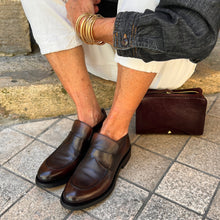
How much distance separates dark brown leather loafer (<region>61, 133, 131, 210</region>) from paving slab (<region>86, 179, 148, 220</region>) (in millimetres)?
26

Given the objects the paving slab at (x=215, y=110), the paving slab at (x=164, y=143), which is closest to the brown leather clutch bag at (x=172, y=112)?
the paving slab at (x=164, y=143)

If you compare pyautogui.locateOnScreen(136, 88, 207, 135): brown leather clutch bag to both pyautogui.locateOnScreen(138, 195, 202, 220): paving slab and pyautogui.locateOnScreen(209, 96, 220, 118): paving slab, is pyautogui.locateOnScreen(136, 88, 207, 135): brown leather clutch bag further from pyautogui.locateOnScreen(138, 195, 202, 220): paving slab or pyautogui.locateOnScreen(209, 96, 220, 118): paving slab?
pyautogui.locateOnScreen(138, 195, 202, 220): paving slab

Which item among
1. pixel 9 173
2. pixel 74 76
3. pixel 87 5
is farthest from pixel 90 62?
pixel 9 173

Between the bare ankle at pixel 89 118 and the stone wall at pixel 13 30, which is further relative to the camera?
the stone wall at pixel 13 30

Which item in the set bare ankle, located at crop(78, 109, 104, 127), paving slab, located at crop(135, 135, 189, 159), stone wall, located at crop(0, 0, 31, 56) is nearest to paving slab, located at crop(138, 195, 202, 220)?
paving slab, located at crop(135, 135, 189, 159)

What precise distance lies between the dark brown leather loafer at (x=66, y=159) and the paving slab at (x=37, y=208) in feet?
0.15

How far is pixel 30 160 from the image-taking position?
120 centimetres

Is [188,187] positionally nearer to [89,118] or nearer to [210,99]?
[89,118]

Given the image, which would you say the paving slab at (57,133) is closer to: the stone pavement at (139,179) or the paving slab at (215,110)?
the stone pavement at (139,179)

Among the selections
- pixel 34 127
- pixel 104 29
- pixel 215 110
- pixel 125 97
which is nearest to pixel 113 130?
pixel 125 97

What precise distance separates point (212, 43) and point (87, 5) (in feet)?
1.47

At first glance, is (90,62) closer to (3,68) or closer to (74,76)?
(74,76)

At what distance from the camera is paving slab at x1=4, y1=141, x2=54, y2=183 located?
3.72ft

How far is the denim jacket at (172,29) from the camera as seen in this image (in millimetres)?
741
